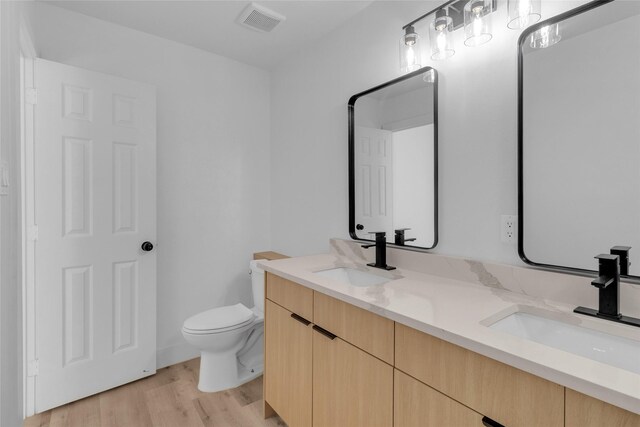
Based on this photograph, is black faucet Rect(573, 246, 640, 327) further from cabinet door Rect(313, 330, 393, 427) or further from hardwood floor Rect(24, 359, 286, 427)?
hardwood floor Rect(24, 359, 286, 427)

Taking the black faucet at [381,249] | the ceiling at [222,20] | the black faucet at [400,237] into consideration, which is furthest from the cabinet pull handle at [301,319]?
the ceiling at [222,20]

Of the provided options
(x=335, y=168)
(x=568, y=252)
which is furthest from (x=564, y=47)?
(x=335, y=168)

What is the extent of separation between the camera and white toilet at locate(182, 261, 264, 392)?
6.51 ft

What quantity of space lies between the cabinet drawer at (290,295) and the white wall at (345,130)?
0.64 m

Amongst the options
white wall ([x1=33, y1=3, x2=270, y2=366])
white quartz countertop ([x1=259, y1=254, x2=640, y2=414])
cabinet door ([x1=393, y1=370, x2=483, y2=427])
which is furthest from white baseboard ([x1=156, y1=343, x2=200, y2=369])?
cabinet door ([x1=393, y1=370, x2=483, y2=427])

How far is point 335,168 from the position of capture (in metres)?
2.20

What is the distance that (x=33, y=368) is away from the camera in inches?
72.1

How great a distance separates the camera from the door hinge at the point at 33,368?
183 cm

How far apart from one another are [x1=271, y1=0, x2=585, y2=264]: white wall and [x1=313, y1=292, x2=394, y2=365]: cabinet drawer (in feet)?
2.03

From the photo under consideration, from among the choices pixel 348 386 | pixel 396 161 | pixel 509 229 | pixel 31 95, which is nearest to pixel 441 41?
pixel 396 161

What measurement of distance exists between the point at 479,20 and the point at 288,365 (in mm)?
1770

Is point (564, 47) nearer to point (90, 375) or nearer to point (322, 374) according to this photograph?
point (322, 374)

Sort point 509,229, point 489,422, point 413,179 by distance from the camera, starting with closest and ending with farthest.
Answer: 1. point 489,422
2. point 509,229
3. point 413,179

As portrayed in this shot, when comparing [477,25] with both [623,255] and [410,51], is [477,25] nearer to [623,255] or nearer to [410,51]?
[410,51]
